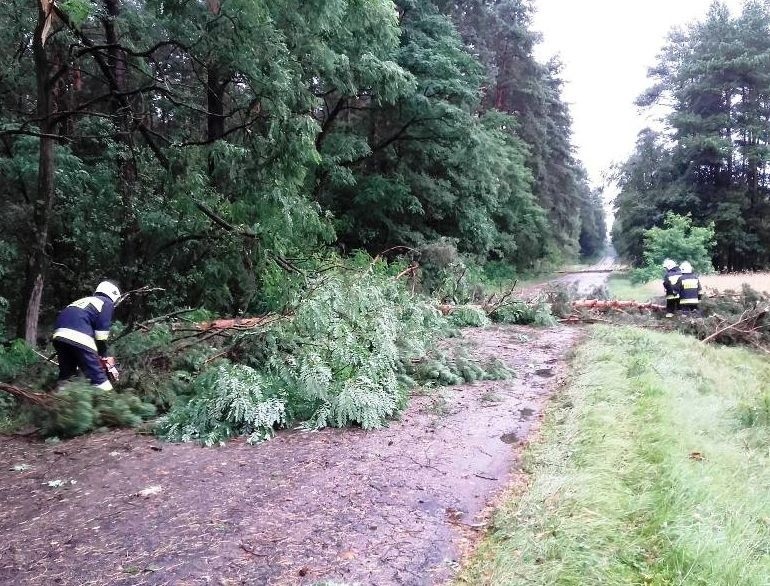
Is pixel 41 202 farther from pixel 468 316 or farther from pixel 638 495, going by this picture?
pixel 638 495

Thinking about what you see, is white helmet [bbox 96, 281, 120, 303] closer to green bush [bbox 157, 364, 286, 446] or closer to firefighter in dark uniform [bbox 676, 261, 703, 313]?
green bush [bbox 157, 364, 286, 446]

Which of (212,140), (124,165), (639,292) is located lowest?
(639,292)

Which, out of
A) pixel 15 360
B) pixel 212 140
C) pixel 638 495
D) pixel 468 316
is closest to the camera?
pixel 638 495

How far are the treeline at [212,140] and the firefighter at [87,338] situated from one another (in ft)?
8.82

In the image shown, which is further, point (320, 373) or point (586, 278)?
point (586, 278)

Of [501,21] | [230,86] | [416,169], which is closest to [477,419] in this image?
[230,86]

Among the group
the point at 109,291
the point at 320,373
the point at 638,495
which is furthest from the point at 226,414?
the point at 638,495

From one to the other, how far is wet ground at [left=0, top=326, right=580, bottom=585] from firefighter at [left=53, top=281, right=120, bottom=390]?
691mm

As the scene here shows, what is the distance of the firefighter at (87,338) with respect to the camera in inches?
201

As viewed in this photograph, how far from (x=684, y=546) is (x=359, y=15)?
8.55 metres

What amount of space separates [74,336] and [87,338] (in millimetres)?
110

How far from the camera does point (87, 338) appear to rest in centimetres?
515

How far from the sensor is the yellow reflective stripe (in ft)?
16.6

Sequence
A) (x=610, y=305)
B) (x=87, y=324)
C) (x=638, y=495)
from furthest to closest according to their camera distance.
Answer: (x=610, y=305) < (x=87, y=324) < (x=638, y=495)
